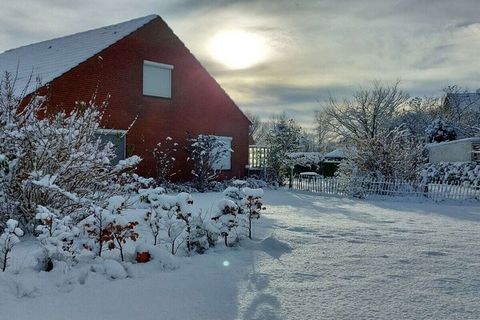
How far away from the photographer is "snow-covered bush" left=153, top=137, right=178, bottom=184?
53.6 ft

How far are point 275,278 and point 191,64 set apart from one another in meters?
15.1

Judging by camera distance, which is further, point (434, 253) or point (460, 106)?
point (460, 106)

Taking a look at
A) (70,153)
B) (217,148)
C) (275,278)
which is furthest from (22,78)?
(275,278)

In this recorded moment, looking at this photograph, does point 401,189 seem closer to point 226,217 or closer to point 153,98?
point 153,98

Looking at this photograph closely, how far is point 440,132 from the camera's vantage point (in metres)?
29.6

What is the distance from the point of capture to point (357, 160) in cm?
1655

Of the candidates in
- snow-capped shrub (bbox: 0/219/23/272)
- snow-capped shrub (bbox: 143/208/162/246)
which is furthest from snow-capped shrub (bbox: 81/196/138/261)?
snow-capped shrub (bbox: 0/219/23/272)

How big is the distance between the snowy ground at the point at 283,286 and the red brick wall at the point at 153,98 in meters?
10.5

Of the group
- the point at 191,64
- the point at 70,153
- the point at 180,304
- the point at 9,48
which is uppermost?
the point at 9,48

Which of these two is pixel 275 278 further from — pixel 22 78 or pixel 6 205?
pixel 22 78

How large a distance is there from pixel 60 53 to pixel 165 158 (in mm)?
5996

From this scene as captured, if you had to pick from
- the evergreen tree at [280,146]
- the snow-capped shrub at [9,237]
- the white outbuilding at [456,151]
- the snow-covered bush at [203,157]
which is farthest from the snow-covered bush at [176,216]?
the white outbuilding at [456,151]

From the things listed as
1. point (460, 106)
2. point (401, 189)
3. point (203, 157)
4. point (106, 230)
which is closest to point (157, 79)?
point (203, 157)

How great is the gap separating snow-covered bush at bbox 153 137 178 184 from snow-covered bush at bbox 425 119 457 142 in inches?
770
